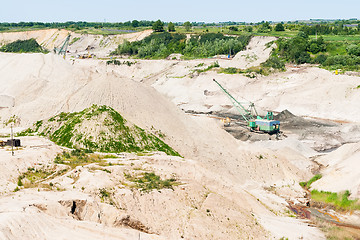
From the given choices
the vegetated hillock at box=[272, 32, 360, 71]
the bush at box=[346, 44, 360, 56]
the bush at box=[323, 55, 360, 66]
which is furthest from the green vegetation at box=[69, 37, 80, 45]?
the bush at box=[346, 44, 360, 56]

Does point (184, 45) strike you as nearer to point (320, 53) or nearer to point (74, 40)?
point (320, 53)

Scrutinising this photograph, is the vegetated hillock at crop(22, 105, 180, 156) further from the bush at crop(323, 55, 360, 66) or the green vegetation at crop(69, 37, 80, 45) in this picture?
the green vegetation at crop(69, 37, 80, 45)

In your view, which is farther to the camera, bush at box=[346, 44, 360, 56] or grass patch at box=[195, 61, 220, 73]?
grass patch at box=[195, 61, 220, 73]

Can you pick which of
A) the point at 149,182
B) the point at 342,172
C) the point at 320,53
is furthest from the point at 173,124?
the point at 320,53

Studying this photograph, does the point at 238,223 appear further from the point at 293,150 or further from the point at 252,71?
the point at 252,71

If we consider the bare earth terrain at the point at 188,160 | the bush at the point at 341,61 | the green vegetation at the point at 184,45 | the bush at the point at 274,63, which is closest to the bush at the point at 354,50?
the bush at the point at 341,61

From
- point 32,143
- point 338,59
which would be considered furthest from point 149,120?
point 338,59
